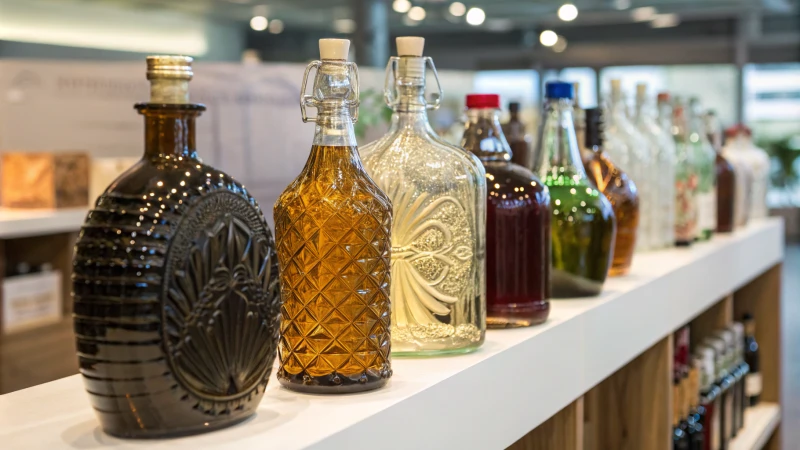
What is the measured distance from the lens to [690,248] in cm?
204

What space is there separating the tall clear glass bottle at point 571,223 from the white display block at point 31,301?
2.45 metres

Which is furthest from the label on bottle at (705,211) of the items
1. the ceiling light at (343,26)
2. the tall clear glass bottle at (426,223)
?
the ceiling light at (343,26)

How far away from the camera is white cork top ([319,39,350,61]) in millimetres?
866

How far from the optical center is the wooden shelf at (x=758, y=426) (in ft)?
7.86

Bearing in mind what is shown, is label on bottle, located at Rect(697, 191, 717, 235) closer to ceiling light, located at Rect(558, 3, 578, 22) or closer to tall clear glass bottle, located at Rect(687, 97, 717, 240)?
tall clear glass bottle, located at Rect(687, 97, 717, 240)

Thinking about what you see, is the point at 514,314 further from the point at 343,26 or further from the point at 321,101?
the point at 343,26

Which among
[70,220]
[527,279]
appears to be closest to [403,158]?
[527,279]

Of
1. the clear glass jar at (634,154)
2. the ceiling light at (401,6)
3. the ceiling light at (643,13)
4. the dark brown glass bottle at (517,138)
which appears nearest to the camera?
the dark brown glass bottle at (517,138)

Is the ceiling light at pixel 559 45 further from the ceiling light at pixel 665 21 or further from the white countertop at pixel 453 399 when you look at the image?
the white countertop at pixel 453 399

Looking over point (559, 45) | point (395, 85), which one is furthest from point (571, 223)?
point (559, 45)

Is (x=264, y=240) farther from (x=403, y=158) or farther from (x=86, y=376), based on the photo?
(x=403, y=158)

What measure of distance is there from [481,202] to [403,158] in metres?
0.10

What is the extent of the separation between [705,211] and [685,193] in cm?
16

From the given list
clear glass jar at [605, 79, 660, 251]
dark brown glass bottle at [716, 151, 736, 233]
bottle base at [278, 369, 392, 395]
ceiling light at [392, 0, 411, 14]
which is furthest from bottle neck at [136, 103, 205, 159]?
ceiling light at [392, 0, 411, 14]
